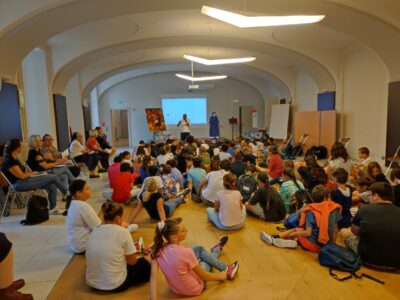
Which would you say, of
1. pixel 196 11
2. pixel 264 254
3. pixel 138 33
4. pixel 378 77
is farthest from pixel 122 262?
pixel 378 77

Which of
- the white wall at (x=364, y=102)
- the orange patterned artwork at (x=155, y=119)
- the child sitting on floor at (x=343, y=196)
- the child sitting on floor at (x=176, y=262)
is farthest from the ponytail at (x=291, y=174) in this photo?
the orange patterned artwork at (x=155, y=119)

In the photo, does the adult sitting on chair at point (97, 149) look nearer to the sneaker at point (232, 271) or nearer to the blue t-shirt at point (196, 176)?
the blue t-shirt at point (196, 176)

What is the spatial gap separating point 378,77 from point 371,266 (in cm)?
655

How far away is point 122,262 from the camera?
2484 mm

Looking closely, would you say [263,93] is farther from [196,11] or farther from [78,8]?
[78,8]

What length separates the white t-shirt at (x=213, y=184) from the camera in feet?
15.1

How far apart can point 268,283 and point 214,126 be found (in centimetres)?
1290

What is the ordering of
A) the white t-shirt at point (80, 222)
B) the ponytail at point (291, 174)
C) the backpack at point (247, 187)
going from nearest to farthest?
the white t-shirt at point (80, 222) → the ponytail at point (291, 174) → the backpack at point (247, 187)

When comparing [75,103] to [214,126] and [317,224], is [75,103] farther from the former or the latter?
[317,224]

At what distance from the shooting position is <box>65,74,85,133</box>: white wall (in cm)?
1046

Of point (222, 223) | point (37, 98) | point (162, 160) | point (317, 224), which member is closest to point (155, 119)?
point (37, 98)

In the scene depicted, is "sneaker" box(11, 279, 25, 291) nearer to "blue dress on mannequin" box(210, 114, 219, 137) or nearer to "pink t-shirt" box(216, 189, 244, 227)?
"pink t-shirt" box(216, 189, 244, 227)

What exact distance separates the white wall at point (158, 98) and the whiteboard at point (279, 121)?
2685 mm

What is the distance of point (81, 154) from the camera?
22.2 feet
